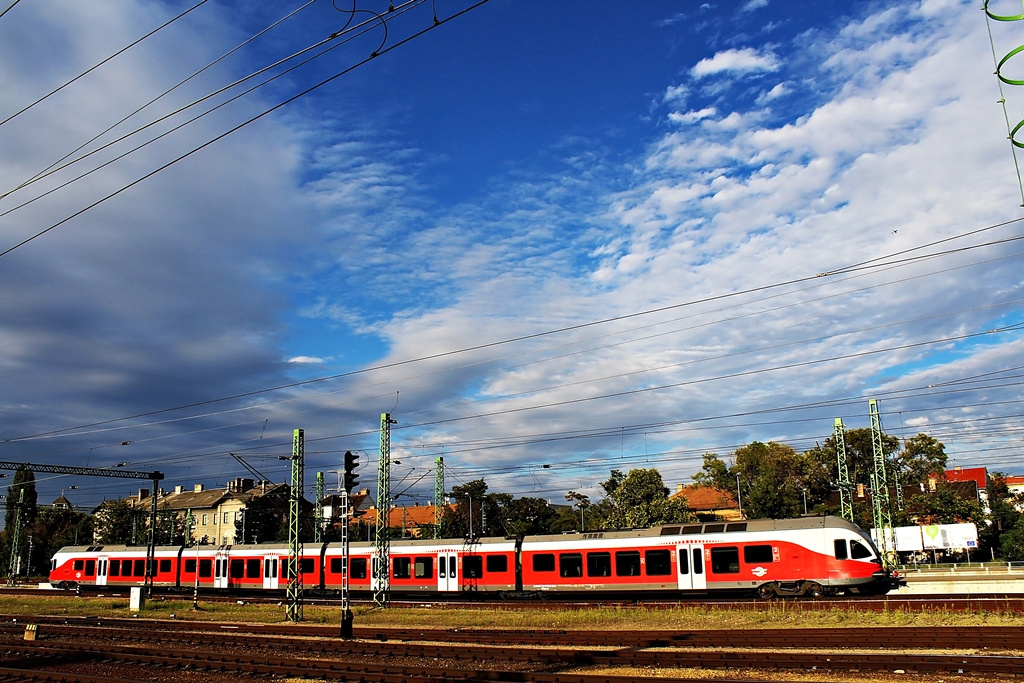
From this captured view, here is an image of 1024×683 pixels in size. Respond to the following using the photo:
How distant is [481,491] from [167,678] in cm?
→ 7053

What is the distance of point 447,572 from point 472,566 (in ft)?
5.01

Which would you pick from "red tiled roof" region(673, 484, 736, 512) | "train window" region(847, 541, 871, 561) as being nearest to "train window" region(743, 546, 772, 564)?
"train window" region(847, 541, 871, 561)

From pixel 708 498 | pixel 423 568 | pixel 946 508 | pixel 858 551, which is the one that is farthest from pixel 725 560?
pixel 708 498

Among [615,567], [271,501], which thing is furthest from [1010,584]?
[271,501]

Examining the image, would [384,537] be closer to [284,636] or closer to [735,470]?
[284,636]

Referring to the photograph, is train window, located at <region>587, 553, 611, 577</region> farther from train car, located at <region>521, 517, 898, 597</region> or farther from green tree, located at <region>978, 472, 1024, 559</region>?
green tree, located at <region>978, 472, 1024, 559</region>

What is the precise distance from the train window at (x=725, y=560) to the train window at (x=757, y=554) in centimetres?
38

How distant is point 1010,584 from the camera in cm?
3192

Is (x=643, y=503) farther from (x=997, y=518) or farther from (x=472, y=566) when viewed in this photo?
(x=472, y=566)

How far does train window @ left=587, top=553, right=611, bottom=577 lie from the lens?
1249 inches

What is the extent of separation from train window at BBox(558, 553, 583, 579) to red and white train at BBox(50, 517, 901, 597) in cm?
4

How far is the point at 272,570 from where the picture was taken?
1658 inches

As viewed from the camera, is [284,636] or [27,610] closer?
[284,636]

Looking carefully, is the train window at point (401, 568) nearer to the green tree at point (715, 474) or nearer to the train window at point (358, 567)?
the train window at point (358, 567)
